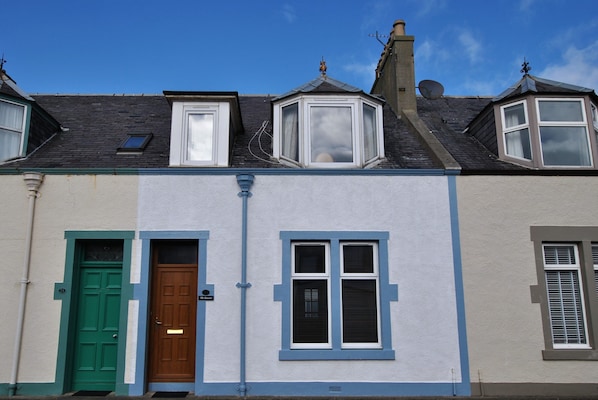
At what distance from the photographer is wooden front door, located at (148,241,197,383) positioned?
900cm

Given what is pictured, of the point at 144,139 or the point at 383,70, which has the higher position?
the point at 383,70

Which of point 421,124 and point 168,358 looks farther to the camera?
point 421,124

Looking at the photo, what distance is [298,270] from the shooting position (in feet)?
30.2

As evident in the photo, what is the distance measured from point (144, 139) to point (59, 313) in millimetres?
4116

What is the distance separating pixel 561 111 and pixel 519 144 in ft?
3.55

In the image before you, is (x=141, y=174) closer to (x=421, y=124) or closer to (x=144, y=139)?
(x=144, y=139)

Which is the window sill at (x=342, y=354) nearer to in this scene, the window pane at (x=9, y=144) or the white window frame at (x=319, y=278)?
the white window frame at (x=319, y=278)

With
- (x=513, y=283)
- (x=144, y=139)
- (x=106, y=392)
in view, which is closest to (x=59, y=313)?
(x=106, y=392)

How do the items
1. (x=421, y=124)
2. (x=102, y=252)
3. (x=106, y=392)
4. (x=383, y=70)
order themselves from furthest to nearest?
(x=383, y=70) → (x=421, y=124) → (x=102, y=252) → (x=106, y=392)

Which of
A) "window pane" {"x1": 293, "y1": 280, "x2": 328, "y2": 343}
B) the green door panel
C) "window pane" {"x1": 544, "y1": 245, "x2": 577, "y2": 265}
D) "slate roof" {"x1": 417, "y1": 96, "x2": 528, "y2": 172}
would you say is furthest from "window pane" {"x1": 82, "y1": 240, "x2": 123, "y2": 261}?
"window pane" {"x1": 544, "y1": 245, "x2": 577, "y2": 265}

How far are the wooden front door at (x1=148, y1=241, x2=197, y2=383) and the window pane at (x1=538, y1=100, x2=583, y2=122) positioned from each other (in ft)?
25.7

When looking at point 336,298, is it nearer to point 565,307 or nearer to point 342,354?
point 342,354

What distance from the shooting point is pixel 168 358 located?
29.7 ft

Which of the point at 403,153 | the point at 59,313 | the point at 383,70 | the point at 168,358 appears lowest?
the point at 168,358
